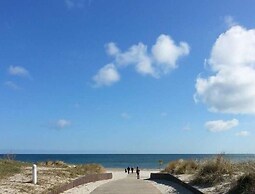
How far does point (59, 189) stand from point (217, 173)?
6990 millimetres

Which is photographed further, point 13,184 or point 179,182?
point 179,182

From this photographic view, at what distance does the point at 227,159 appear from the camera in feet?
72.5

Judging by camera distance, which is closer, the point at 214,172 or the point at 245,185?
the point at 245,185

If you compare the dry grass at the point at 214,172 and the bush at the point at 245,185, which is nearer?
the bush at the point at 245,185

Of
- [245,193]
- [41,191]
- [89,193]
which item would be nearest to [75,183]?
[89,193]

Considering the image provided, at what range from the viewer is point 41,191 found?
16.7 meters

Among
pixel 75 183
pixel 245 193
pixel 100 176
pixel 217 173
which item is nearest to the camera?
pixel 245 193

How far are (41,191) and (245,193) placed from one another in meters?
7.21

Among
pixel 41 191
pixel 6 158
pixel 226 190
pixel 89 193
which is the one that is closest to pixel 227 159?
pixel 226 190

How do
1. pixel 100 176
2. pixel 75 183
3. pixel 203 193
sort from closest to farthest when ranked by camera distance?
pixel 203 193
pixel 75 183
pixel 100 176

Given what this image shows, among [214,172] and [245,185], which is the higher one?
[214,172]

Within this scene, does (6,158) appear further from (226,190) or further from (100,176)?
(226,190)

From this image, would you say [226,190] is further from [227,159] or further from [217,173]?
[227,159]

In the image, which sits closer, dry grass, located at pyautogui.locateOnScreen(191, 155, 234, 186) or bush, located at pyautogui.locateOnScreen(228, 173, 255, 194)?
bush, located at pyautogui.locateOnScreen(228, 173, 255, 194)
